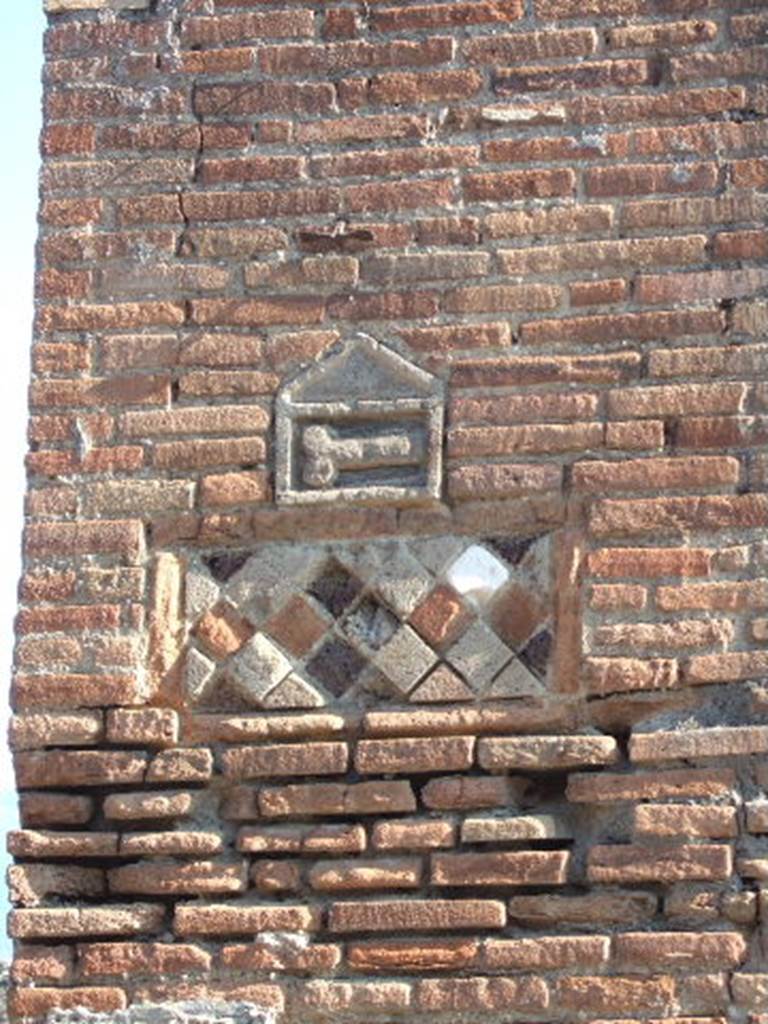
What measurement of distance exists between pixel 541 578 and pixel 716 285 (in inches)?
25.4

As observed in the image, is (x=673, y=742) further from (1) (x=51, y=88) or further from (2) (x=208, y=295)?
(1) (x=51, y=88)

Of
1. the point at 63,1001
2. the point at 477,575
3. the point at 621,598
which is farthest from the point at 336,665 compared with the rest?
the point at 63,1001

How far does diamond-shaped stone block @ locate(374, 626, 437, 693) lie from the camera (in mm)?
4434

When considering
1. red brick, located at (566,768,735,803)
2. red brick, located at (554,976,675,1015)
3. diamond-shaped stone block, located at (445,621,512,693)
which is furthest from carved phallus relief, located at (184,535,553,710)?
red brick, located at (554,976,675,1015)

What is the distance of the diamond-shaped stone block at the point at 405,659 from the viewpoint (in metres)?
4.43

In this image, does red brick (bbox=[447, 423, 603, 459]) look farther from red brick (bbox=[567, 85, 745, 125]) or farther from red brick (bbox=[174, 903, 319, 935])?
red brick (bbox=[174, 903, 319, 935])

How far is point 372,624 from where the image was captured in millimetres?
4500

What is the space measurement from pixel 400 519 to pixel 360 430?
0.66 ft

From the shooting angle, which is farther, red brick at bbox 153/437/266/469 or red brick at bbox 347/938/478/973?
red brick at bbox 153/437/266/469

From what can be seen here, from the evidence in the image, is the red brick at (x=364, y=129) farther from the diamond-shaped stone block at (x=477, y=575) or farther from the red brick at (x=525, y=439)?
the diamond-shaped stone block at (x=477, y=575)

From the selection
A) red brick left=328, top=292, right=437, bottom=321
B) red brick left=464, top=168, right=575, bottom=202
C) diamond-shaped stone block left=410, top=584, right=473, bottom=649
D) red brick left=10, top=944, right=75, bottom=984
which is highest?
red brick left=464, top=168, right=575, bottom=202

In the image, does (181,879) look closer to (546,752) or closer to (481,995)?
(481,995)

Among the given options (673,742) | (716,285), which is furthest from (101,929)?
(716,285)

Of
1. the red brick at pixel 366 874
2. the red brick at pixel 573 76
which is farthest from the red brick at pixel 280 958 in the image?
the red brick at pixel 573 76
